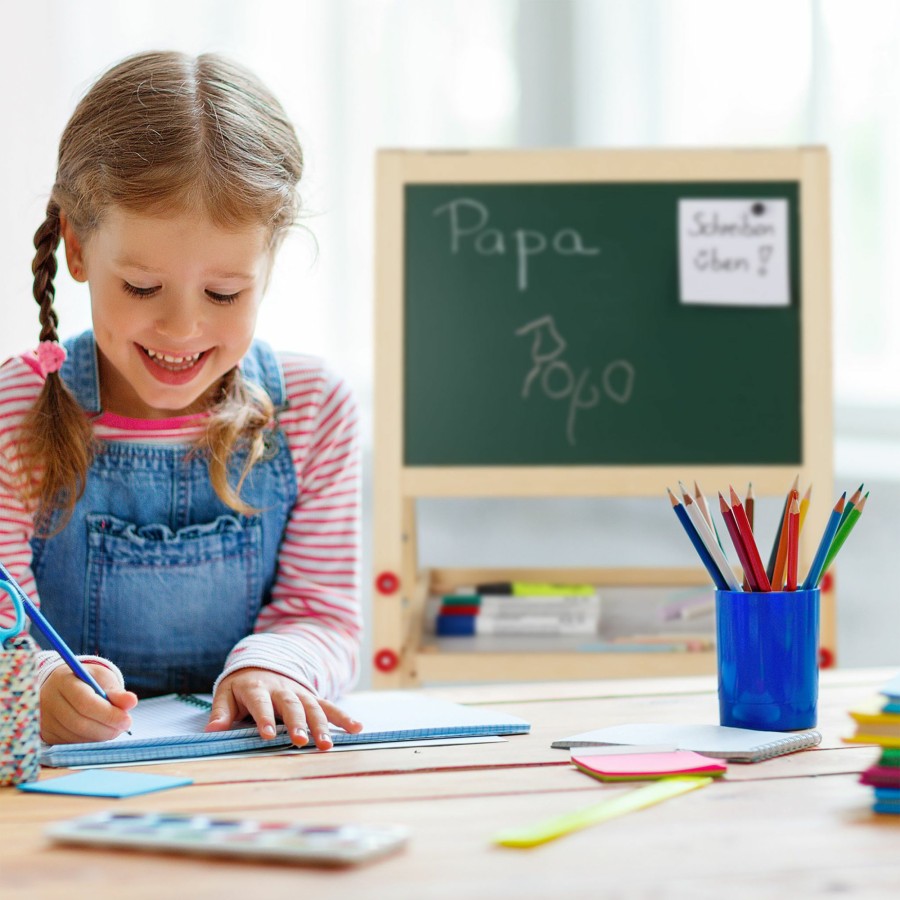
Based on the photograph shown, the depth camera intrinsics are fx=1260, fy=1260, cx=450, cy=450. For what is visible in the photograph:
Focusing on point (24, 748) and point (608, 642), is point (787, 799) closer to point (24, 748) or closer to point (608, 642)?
point (24, 748)

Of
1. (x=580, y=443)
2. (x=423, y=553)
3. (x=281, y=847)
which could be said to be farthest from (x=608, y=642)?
(x=281, y=847)

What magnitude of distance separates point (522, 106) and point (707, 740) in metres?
1.66

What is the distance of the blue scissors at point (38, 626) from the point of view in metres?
0.79

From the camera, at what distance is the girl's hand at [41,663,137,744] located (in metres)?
0.84

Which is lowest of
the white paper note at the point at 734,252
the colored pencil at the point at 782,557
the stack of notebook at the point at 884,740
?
the stack of notebook at the point at 884,740

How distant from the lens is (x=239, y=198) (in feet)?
3.37

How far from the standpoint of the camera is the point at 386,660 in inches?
68.1

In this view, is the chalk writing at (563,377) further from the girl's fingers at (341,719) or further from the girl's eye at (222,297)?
the girl's fingers at (341,719)

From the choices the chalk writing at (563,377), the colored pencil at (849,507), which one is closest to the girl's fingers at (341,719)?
the colored pencil at (849,507)

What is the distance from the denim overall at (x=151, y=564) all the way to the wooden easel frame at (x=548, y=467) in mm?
571

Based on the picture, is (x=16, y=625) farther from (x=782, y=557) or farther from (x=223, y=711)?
(x=782, y=557)

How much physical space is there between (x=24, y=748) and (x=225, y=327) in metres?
0.40

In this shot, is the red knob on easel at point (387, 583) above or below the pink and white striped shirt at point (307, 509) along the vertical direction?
below

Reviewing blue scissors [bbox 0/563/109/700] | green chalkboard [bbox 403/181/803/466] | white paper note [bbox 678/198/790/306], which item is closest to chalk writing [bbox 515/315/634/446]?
green chalkboard [bbox 403/181/803/466]
